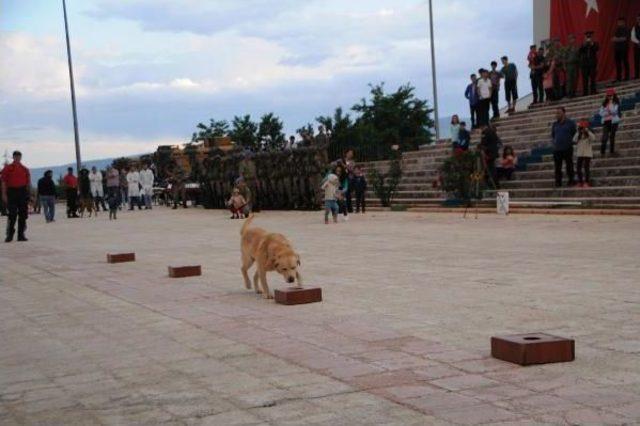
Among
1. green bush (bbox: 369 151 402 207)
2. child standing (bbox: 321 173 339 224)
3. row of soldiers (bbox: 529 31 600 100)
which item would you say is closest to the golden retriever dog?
child standing (bbox: 321 173 339 224)

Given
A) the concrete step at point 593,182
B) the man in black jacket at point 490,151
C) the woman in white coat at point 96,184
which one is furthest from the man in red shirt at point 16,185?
the woman in white coat at point 96,184

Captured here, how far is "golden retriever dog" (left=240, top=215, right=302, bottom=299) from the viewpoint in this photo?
28.5 feet

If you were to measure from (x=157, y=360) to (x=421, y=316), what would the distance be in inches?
95.5

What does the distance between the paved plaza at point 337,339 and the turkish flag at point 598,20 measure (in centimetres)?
1765

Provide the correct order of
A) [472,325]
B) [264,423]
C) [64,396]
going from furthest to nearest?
1. [472,325]
2. [64,396]
3. [264,423]

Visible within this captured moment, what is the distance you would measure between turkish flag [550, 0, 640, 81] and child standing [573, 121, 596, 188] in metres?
8.35

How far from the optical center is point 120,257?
14164 millimetres

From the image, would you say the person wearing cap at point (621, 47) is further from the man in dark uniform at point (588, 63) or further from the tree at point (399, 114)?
the tree at point (399, 114)

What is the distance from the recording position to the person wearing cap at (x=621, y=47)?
26625mm

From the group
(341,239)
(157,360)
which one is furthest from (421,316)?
(341,239)

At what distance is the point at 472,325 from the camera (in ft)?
23.4

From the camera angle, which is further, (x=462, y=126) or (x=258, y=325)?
(x=462, y=126)

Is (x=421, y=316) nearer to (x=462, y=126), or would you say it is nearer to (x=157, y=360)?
(x=157, y=360)

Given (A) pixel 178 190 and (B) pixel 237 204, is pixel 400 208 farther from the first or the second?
(A) pixel 178 190
